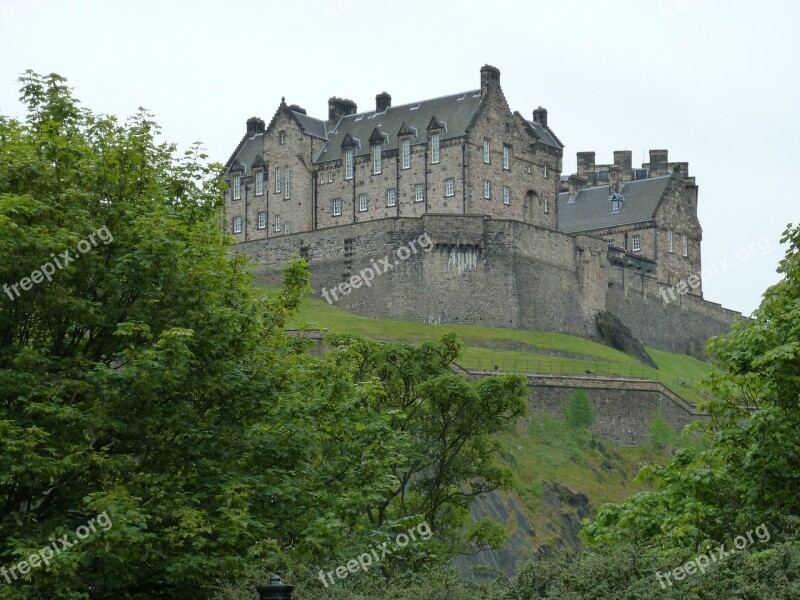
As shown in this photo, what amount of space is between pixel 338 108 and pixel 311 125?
2.71m

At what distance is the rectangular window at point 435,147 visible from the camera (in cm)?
8419

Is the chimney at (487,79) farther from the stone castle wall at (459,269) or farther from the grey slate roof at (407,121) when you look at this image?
the stone castle wall at (459,269)

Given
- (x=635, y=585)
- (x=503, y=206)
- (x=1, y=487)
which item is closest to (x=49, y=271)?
(x=1, y=487)

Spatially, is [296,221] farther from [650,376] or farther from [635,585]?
[635,585]

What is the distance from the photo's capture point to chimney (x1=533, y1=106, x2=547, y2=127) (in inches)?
3807

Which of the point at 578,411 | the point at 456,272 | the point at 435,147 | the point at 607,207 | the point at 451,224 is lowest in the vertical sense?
the point at 578,411

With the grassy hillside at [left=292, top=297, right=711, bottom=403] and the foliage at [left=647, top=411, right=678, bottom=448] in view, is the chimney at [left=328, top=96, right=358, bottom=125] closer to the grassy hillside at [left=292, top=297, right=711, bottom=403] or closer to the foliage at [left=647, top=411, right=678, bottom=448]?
the grassy hillside at [left=292, top=297, right=711, bottom=403]

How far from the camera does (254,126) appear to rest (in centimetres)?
9856

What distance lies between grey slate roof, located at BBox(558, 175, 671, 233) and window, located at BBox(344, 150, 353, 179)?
20397 millimetres

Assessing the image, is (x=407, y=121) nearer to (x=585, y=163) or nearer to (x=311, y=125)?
(x=311, y=125)

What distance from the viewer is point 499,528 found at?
4462 centimetres

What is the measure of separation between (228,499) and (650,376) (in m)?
54.7

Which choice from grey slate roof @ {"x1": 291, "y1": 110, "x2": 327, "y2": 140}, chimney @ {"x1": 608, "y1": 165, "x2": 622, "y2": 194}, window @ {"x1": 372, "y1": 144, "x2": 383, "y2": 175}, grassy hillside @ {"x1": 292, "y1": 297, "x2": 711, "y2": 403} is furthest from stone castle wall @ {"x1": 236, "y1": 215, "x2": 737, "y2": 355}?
chimney @ {"x1": 608, "y1": 165, "x2": 622, "y2": 194}

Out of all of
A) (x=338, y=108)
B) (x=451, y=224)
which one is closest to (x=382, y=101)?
(x=338, y=108)
